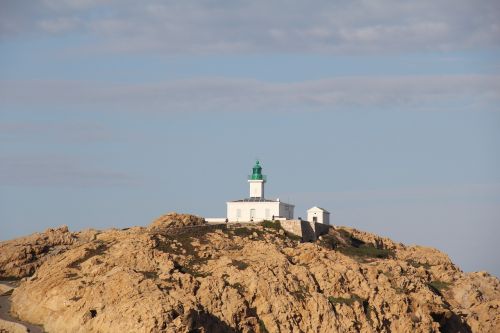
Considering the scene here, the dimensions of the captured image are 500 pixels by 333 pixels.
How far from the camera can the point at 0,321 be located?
2643 inches

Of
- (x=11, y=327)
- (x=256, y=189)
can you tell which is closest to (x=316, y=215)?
(x=256, y=189)

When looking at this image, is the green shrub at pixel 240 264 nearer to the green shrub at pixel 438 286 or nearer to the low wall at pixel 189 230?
the low wall at pixel 189 230

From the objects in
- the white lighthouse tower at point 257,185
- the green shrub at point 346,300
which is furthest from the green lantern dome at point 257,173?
the green shrub at point 346,300

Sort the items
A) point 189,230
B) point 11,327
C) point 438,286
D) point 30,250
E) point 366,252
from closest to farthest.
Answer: point 11,327 → point 30,250 → point 189,230 → point 438,286 → point 366,252

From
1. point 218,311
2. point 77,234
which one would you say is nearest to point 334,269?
point 218,311

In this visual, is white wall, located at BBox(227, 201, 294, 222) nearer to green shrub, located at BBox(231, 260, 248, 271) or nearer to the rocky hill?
the rocky hill

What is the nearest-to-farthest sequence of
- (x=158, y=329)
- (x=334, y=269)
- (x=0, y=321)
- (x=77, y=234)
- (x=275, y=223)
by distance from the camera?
(x=158, y=329) < (x=0, y=321) < (x=334, y=269) < (x=77, y=234) < (x=275, y=223)

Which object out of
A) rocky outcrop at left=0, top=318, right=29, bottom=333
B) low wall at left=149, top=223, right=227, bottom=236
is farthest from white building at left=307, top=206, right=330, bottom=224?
rocky outcrop at left=0, top=318, right=29, bottom=333

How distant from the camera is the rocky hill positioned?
66.8 m

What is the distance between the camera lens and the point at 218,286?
71688 mm

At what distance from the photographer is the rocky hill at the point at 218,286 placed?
66.8m

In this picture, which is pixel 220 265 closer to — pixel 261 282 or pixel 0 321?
pixel 261 282

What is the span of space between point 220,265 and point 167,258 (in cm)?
326

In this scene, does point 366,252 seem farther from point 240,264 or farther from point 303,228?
point 240,264
